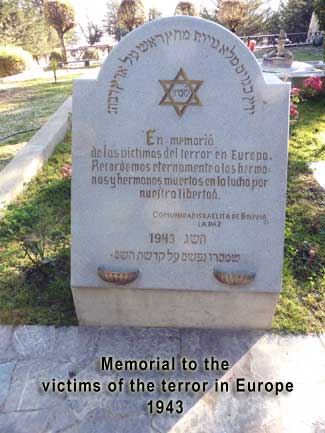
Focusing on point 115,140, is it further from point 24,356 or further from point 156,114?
point 24,356

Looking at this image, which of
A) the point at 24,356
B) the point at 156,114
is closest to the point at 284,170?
the point at 156,114

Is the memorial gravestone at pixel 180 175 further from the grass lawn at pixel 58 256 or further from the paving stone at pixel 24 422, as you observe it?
the paving stone at pixel 24 422

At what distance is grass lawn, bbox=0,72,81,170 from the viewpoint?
6535mm

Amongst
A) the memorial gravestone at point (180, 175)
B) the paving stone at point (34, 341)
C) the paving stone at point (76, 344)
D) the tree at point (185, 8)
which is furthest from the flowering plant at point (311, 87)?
the tree at point (185, 8)

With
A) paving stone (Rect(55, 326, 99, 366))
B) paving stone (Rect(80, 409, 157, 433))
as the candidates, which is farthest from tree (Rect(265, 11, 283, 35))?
paving stone (Rect(80, 409, 157, 433))

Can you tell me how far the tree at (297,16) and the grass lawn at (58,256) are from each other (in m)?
27.2

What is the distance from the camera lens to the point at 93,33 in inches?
1678

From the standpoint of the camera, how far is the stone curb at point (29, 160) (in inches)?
181

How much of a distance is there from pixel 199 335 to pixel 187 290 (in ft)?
1.21

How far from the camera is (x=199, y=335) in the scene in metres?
2.70

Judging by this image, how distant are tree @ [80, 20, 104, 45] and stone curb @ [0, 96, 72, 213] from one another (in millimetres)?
38538

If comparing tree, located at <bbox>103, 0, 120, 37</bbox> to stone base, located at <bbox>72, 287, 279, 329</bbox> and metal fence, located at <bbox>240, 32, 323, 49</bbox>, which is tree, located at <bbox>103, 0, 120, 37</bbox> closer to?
metal fence, located at <bbox>240, 32, 323, 49</bbox>

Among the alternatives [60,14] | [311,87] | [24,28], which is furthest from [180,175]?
[24,28]

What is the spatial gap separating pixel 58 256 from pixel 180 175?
1597mm
